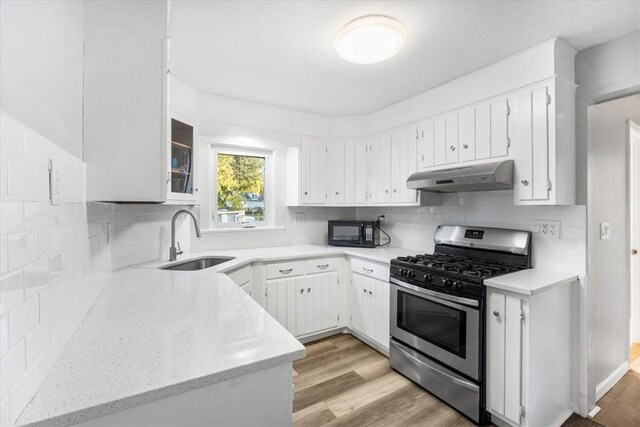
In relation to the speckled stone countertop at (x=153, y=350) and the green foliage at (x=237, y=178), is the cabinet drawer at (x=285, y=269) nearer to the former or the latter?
the green foliage at (x=237, y=178)

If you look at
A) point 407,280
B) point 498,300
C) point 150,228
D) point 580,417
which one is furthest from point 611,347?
point 150,228

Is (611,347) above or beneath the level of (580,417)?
above

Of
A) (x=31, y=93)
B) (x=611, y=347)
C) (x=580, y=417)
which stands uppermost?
(x=31, y=93)

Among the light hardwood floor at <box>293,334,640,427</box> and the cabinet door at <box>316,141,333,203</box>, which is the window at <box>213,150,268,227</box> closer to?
the cabinet door at <box>316,141,333,203</box>

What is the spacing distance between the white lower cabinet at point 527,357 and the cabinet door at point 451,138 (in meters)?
1.12

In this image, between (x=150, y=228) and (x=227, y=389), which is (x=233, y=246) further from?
(x=227, y=389)

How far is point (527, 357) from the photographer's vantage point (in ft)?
5.55

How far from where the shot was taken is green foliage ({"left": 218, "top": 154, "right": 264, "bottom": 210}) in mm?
3127

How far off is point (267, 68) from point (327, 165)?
4.44 ft

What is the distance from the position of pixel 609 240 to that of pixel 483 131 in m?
1.21

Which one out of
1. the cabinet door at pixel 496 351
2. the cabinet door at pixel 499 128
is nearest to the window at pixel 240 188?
the cabinet door at pixel 499 128

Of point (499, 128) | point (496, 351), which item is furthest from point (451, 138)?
point (496, 351)

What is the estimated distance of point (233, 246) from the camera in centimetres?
309

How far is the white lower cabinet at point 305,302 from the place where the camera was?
8.91ft
